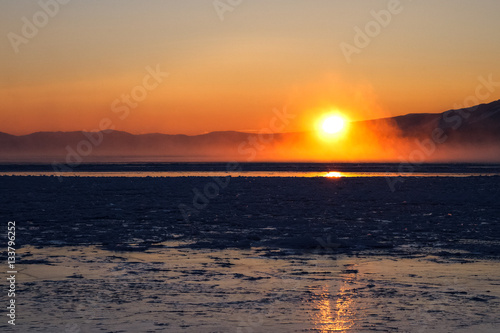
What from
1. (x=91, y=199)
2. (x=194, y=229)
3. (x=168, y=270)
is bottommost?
(x=168, y=270)

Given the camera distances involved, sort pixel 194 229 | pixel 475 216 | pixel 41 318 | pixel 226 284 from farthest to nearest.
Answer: pixel 475 216 → pixel 194 229 → pixel 226 284 → pixel 41 318

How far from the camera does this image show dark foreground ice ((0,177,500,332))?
812cm

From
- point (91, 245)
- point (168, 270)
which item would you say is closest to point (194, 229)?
point (91, 245)

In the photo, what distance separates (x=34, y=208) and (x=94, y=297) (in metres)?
14.5

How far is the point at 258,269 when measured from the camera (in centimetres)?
1153

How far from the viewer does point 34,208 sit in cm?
2262

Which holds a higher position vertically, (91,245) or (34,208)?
(34,208)

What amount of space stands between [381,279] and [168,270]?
12.3ft

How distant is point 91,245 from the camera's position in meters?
14.3

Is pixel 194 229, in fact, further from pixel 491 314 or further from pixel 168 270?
pixel 491 314

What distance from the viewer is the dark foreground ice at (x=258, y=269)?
8.12 meters

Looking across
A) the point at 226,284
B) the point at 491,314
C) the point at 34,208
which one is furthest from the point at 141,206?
the point at 491,314

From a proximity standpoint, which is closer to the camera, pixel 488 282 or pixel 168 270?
pixel 488 282

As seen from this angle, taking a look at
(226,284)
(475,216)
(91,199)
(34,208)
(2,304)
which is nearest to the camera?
(2,304)
